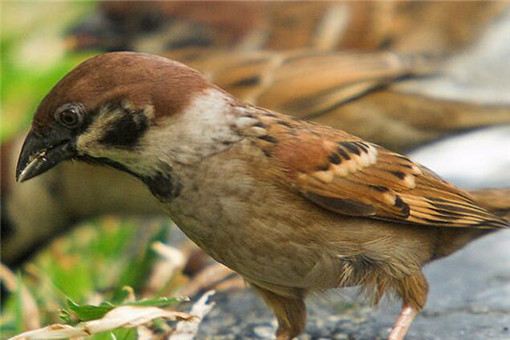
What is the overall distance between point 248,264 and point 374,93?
2520mm

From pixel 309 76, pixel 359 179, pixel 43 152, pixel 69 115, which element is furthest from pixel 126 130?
pixel 309 76

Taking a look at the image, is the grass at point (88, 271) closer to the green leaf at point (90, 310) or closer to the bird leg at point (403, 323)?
the green leaf at point (90, 310)

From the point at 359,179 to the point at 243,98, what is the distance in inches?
84.4

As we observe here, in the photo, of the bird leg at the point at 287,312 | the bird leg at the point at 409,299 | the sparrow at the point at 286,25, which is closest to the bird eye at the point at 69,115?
the bird leg at the point at 287,312

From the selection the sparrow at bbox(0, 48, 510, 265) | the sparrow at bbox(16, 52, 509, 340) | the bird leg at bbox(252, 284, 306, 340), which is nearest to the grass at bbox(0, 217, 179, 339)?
the sparrow at bbox(0, 48, 510, 265)

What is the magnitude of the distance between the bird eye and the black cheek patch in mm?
86

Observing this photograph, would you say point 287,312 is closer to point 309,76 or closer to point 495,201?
point 495,201

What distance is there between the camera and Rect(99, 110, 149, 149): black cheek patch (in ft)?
8.83

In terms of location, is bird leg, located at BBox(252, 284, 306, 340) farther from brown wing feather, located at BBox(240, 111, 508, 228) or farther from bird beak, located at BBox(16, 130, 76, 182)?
bird beak, located at BBox(16, 130, 76, 182)

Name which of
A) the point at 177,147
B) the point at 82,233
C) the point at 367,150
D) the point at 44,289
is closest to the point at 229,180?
the point at 177,147

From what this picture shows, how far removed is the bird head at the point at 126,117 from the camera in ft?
8.77

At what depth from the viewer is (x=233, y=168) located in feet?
9.02

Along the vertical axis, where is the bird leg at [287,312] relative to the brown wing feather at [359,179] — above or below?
below

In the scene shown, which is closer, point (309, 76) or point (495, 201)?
point (495, 201)
